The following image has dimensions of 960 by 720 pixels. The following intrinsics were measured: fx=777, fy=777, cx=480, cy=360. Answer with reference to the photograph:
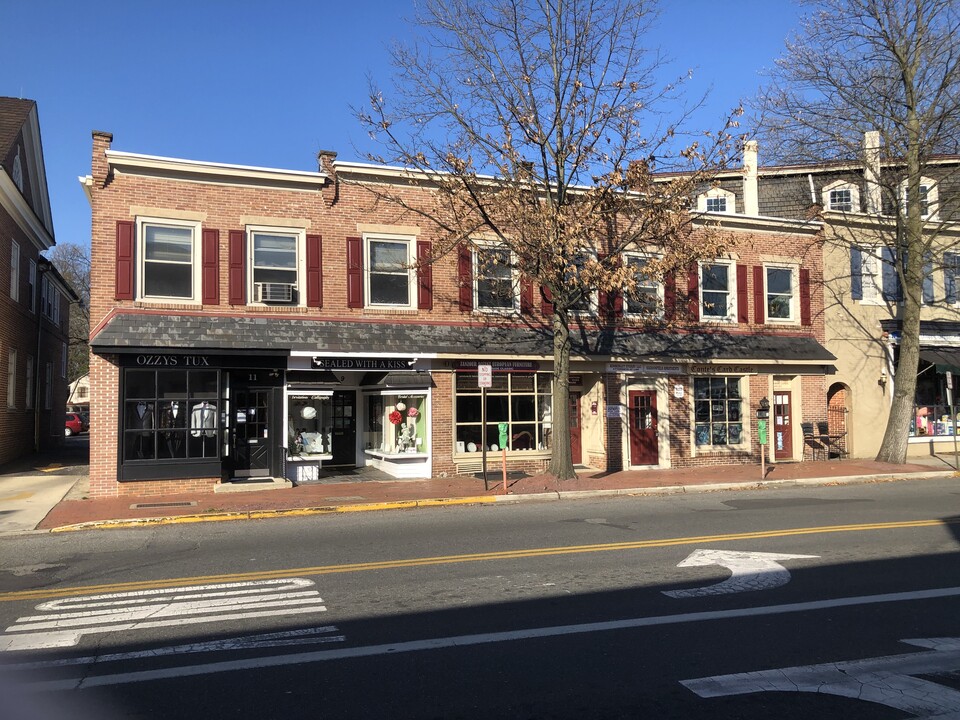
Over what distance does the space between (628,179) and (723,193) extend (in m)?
12.2

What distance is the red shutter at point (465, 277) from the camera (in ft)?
60.7

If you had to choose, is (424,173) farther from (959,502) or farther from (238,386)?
(959,502)

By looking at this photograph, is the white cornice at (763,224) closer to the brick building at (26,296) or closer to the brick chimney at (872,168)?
the brick chimney at (872,168)

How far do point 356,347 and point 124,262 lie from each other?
4.99 metres

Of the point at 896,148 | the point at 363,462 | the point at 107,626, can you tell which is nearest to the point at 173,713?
the point at 107,626

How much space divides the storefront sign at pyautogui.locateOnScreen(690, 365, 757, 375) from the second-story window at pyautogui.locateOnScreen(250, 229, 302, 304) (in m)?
10.4

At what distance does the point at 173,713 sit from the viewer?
14.9 feet

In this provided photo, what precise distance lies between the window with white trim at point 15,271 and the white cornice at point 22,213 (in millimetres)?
863

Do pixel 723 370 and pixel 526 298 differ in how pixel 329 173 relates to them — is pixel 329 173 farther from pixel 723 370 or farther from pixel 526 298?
pixel 723 370

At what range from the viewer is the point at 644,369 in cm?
1994

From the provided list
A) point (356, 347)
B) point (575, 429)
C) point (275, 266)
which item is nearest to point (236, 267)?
point (275, 266)

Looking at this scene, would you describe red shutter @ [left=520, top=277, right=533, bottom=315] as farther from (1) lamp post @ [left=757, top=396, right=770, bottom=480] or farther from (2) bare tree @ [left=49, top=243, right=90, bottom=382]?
(2) bare tree @ [left=49, top=243, right=90, bottom=382]

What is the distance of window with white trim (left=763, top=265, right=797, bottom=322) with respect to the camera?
21938mm

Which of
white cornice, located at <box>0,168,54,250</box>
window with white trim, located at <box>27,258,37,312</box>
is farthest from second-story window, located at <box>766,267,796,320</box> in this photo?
window with white trim, located at <box>27,258,37,312</box>
